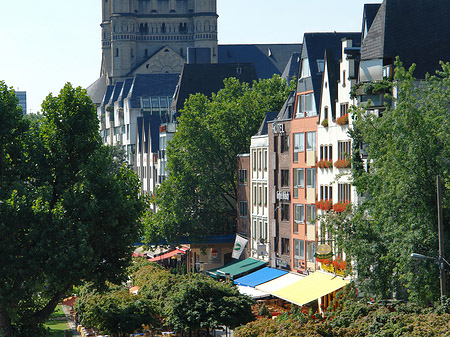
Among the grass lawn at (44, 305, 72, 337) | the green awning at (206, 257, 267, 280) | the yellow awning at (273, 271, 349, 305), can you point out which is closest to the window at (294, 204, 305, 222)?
the yellow awning at (273, 271, 349, 305)

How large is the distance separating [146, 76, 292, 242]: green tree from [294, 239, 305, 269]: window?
1544cm

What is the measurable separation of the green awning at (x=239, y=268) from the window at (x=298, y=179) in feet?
27.3

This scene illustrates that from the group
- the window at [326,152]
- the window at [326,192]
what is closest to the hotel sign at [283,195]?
the window at [326,192]

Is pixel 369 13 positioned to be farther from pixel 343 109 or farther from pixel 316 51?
pixel 316 51

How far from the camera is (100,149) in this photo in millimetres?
46750

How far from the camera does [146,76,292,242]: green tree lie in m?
81.4

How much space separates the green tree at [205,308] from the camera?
1843 inches

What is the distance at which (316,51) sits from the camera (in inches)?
2623

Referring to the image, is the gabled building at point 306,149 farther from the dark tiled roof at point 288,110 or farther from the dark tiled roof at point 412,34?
the dark tiled roof at point 412,34

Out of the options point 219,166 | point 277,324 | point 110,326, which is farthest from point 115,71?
point 277,324

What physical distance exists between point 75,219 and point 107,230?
195 centimetres

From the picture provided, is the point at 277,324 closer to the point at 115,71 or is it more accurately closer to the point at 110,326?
the point at 110,326

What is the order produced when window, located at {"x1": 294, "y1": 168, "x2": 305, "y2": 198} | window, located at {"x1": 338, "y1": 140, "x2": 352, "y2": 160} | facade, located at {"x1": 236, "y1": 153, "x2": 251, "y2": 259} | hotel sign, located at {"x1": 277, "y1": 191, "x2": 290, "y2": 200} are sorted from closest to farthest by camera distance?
1. window, located at {"x1": 338, "y1": 140, "x2": 352, "y2": 160}
2. window, located at {"x1": 294, "y1": 168, "x2": 305, "y2": 198}
3. hotel sign, located at {"x1": 277, "y1": 191, "x2": 290, "y2": 200}
4. facade, located at {"x1": 236, "y1": 153, "x2": 251, "y2": 259}

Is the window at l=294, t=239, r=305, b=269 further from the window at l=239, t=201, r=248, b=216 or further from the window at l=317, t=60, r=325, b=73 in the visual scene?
the window at l=239, t=201, r=248, b=216
